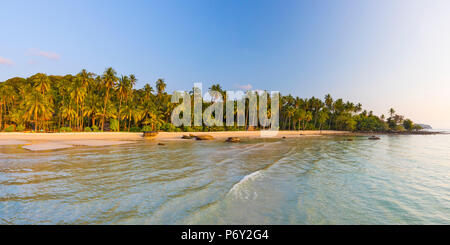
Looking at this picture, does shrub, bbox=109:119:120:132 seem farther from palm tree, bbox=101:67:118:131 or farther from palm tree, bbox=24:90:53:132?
palm tree, bbox=24:90:53:132

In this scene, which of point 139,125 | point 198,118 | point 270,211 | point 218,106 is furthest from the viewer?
point 218,106

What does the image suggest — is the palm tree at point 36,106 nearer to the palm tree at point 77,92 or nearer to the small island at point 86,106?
the small island at point 86,106


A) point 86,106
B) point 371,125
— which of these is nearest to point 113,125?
point 86,106

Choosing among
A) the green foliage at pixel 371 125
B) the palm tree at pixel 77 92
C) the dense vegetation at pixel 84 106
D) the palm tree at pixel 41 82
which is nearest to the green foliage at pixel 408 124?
the green foliage at pixel 371 125

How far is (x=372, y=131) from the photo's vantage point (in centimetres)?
11462

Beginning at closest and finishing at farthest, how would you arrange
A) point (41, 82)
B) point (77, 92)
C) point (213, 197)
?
point (213, 197) < point (77, 92) < point (41, 82)

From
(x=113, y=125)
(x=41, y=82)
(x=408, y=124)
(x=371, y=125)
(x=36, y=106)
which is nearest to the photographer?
(x=36, y=106)

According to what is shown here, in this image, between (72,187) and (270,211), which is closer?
(270,211)

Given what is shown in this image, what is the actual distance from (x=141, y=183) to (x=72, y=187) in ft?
9.57

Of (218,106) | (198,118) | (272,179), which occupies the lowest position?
(272,179)

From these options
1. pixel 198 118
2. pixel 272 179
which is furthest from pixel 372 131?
pixel 272 179

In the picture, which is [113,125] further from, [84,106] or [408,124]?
[408,124]
